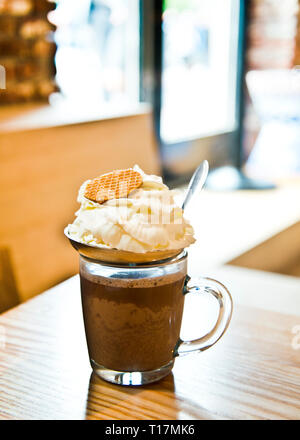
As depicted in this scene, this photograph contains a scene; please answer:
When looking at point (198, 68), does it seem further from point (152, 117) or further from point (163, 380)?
point (163, 380)

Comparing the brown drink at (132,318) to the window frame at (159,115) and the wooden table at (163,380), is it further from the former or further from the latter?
the window frame at (159,115)

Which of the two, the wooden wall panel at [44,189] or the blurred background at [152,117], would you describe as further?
the blurred background at [152,117]

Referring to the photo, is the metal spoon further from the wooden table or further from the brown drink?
the wooden table

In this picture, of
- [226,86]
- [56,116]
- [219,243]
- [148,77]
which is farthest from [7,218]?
[226,86]

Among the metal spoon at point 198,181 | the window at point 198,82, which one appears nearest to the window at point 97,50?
the window at point 198,82

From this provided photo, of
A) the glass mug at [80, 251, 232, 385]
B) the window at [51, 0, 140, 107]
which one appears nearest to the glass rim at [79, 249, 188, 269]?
the glass mug at [80, 251, 232, 385]

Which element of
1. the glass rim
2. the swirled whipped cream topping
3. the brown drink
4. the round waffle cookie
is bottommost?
the brown drink
